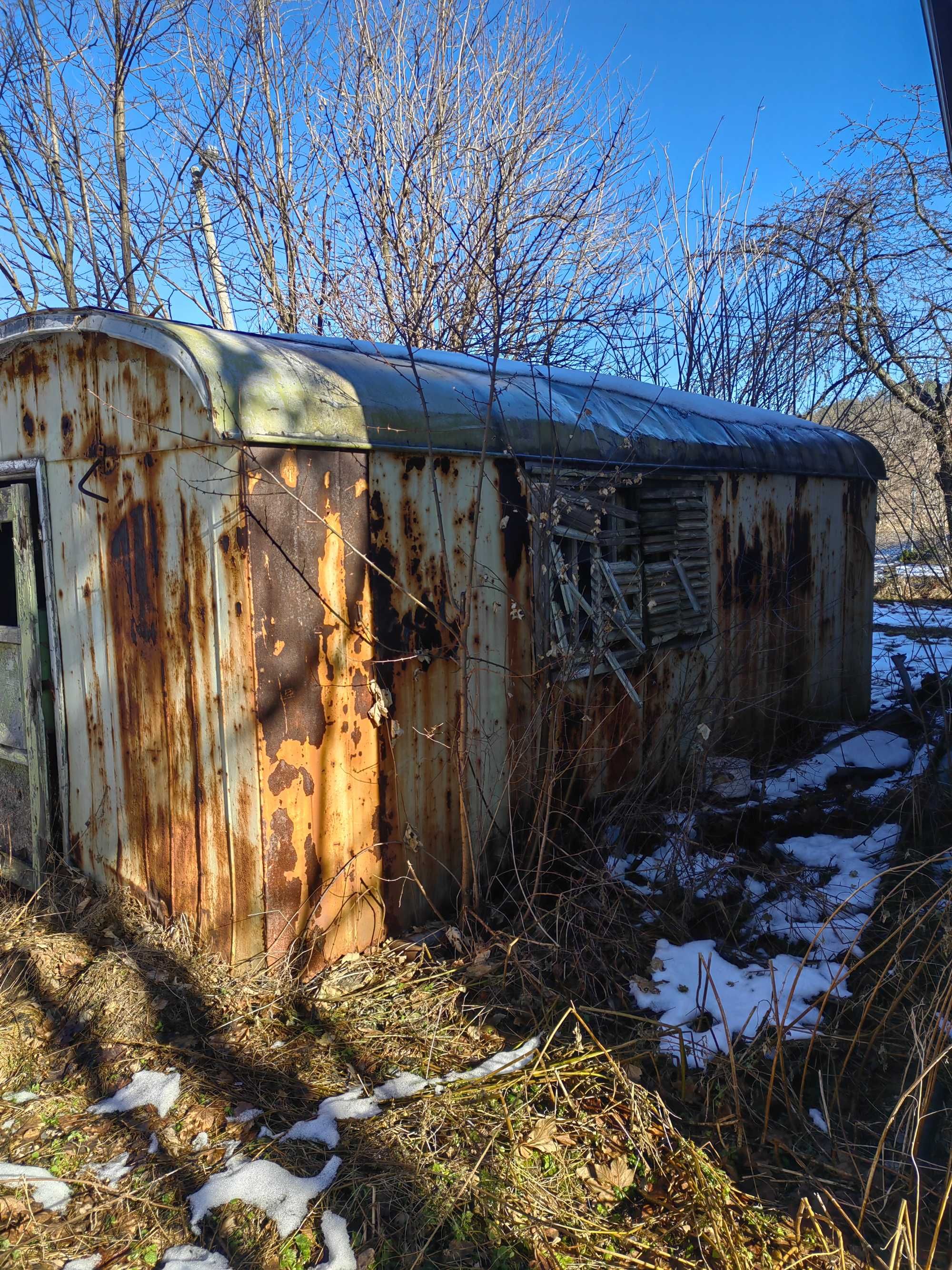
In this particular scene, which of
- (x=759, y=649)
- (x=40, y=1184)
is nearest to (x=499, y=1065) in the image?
(x=40, y=1184)

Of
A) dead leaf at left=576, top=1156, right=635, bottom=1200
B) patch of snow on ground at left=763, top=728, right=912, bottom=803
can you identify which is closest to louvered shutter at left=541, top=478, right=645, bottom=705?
patch of snow on ground at left=763, top=728, right=912, bottom=803

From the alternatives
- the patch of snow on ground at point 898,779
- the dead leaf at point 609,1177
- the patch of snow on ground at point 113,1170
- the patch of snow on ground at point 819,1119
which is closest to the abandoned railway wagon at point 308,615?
the patch of snow on ground at point 113,1170

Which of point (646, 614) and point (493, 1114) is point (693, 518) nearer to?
point (646, 614)

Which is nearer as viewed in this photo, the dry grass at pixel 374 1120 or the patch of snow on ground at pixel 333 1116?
the dry grass at pixel 374 1120

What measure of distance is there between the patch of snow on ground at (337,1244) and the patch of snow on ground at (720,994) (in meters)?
1.22

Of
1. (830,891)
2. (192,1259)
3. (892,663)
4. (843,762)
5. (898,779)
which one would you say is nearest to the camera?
(192,1259)

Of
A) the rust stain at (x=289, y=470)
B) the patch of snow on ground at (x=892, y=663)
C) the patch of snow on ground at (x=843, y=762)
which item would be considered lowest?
the patch of snow on ground at (x=843, y=762)

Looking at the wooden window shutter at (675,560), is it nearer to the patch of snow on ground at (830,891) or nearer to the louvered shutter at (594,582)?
the louvered shutter at (594,582)

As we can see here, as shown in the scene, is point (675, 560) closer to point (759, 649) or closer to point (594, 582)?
point (594, 582)

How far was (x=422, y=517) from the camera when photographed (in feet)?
12.0

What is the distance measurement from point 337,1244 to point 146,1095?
3.21 ft

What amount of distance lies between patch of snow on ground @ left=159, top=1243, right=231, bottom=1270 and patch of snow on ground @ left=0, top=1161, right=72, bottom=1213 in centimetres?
41

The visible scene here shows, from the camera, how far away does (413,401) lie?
11.8ft

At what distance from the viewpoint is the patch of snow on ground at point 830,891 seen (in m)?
3.64
